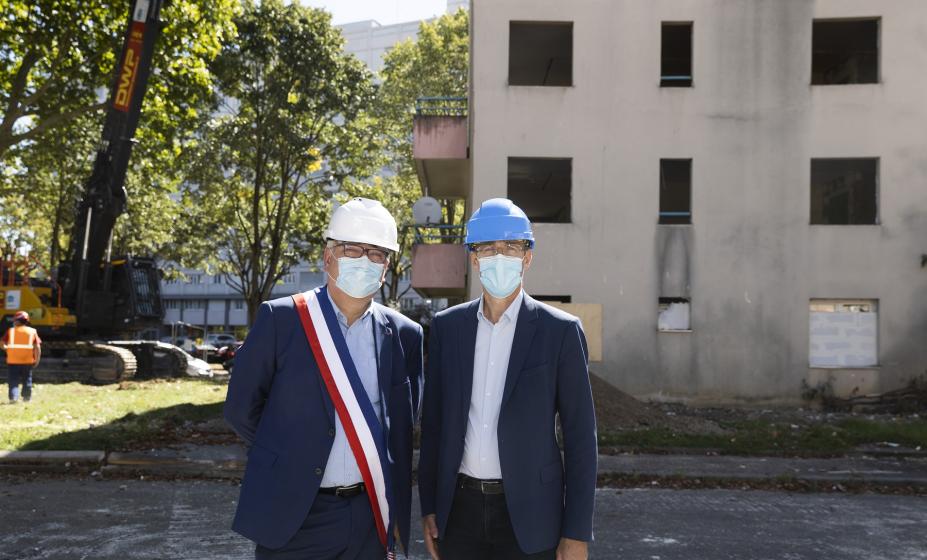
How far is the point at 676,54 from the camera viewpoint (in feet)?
68.6

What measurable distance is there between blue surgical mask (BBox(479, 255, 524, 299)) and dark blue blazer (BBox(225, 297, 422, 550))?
17.2 inches

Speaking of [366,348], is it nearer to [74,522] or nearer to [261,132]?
[74,522]

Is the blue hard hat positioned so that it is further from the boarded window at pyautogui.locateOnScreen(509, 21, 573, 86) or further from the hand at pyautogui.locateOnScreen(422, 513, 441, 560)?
the boarded window at pyautogui.locateOnScreen(509, 21, 573, 86)

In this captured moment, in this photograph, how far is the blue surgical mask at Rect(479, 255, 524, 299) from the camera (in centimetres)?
332

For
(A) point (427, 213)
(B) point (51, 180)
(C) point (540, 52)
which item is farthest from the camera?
(B) point (51, 180)

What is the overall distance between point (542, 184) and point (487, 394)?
19418 mm

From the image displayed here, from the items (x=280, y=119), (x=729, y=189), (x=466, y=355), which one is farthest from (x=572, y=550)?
(x=280, y=119)

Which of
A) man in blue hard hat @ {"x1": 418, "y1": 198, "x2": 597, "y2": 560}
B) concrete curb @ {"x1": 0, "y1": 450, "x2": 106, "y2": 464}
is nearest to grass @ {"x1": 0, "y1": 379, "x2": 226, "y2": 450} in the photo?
concrete curb @ {"x1": 0, "y1": 450, "x2": 106, "y2": 464}

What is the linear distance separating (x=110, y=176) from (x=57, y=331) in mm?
4397

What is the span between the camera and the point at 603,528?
7043 mm

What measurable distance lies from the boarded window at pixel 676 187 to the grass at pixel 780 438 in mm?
6252

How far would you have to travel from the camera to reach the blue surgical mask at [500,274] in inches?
131

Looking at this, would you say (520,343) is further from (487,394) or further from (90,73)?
(90,73)

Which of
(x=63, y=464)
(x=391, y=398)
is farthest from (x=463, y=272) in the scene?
(x=391, y=398)
